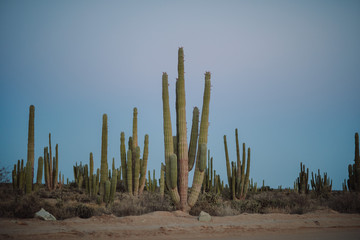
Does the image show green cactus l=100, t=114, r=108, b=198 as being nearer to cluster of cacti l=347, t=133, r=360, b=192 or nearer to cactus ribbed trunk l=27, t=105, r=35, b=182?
cactus ribbed trunk l=27, t=105, r=35, b=182

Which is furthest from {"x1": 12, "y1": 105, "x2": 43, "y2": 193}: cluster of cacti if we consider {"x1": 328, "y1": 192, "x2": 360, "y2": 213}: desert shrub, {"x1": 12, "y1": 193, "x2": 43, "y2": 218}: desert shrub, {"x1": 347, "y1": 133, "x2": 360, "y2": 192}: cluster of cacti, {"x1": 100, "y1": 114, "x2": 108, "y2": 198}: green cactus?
{"x1": 347, "y1": 133, "x2": 360, "y2": 192}: cluster of cacti

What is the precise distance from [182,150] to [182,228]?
3.62 m

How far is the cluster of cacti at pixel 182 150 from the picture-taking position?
1304cm

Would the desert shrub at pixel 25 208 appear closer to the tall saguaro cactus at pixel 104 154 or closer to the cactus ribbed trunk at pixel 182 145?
the tall saguaro cactus at pixel 104 154

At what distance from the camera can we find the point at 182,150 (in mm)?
13250

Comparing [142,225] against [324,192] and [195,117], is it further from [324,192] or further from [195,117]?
[324,192]

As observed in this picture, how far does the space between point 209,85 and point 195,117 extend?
4.61 ft

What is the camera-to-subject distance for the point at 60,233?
9219 mm

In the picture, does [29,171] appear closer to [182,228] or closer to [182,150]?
[182,150]

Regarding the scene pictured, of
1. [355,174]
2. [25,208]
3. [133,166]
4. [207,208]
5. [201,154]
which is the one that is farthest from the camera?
[355,174]

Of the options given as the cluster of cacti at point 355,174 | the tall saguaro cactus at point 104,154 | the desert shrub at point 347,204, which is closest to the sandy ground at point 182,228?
the desert shrub at point 347,204

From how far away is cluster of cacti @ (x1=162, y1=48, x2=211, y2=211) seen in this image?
1304 cm

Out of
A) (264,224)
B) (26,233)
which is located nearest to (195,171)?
(264,224)

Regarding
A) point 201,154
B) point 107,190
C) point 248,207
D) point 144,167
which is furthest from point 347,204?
point 144,167
